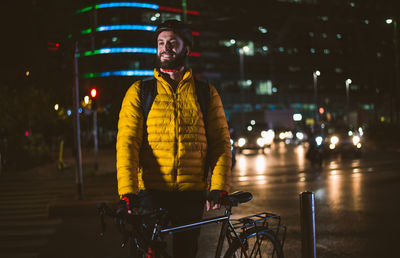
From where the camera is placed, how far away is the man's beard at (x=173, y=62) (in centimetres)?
358

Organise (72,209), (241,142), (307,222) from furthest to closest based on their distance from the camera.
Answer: (241,142) → (72,209) → (307,222)

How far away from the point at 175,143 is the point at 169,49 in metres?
0.68

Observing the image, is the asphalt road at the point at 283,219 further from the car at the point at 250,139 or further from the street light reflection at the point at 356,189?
the car at the point at 250,139

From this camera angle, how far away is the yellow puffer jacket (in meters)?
3.47

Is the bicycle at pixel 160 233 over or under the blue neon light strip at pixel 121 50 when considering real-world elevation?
under

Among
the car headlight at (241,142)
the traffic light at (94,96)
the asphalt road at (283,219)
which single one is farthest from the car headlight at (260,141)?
the asphalt road at (283,219)

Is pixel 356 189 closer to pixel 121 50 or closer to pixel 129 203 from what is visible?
pixel 129 203

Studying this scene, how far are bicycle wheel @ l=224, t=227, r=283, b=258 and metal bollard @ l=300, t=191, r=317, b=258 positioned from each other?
259mm

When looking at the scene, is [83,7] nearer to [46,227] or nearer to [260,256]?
[46,227]

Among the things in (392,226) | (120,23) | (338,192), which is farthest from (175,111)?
(120,23)

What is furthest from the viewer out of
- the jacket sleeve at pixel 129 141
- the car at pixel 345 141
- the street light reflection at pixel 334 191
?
the car at pixel 345 141

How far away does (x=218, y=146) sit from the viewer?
11.9ft

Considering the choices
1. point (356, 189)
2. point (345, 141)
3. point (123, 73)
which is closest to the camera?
point (356, 189)

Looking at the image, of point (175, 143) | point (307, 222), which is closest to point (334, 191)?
point (307, 222)
